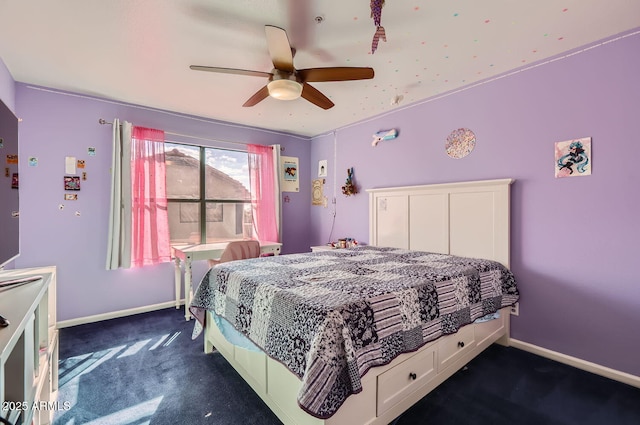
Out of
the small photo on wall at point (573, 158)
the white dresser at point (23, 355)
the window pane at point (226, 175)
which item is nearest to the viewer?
the white dresser at point (23, 355)

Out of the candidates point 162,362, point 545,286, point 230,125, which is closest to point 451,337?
point 545,286

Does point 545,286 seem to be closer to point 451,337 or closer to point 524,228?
point 524,228

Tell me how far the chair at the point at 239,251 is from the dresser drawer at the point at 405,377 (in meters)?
1.96

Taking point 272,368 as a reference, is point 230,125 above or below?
above

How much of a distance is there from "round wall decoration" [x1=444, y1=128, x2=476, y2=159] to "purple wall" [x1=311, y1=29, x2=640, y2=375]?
0.19ft

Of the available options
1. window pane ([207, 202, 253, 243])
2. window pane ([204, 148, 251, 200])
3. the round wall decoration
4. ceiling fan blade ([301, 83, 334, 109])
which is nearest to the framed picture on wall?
window pane ([204, 148, 251, 200])

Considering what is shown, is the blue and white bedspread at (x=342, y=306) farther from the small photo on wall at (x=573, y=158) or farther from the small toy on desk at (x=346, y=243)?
the small toy on desk at (x=346, y=243)

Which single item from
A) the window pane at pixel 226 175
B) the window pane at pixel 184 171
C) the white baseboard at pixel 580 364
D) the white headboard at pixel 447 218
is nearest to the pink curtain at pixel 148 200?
the window pane at pixel 184 171

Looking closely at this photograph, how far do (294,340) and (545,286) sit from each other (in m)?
2.28

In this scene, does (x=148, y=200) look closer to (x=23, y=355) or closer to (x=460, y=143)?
(x=23, y=355)

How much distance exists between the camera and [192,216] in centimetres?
404

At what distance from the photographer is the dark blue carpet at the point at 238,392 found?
1.74 m

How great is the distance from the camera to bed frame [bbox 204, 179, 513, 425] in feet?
5.08

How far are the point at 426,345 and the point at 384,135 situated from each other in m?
2.65
